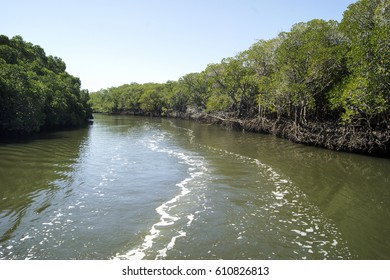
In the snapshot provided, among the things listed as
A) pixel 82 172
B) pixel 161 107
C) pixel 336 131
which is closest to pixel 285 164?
pixel 336 131

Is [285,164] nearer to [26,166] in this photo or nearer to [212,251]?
[212,251]

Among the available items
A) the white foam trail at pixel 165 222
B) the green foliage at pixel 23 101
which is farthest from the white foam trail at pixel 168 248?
the green foliage at pixel 23 101

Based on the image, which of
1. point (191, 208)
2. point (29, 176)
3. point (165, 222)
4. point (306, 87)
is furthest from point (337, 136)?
point (29, 176)

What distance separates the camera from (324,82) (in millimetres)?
22375

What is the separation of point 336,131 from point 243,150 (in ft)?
22.0

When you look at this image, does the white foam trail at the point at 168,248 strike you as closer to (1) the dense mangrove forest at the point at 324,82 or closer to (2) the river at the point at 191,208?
(2) the river at the point at 191,208

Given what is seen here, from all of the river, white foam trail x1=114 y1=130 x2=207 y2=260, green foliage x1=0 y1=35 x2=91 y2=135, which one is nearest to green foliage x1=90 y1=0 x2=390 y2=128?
the river

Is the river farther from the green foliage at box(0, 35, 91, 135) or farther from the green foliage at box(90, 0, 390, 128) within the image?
the green foliage at box(0, 35, 91, 135)

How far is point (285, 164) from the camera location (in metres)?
15.4

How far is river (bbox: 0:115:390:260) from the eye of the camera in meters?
6.36

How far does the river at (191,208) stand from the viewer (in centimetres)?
636

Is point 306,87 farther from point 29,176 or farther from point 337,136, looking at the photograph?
point 29,176

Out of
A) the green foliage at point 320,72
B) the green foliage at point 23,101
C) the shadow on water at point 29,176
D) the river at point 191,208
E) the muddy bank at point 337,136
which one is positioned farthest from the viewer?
the green foliage at point 23,101
